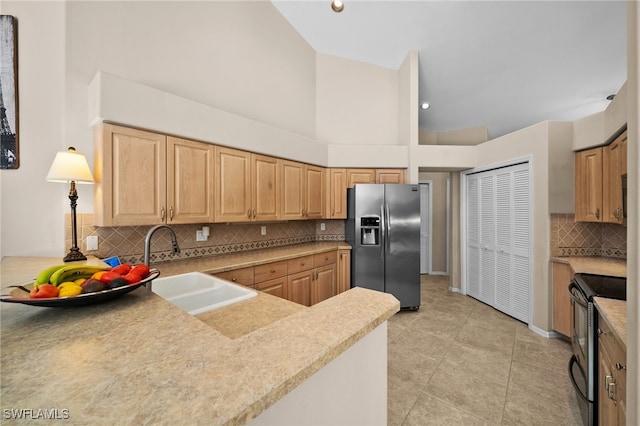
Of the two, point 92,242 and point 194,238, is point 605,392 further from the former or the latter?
point 92,242

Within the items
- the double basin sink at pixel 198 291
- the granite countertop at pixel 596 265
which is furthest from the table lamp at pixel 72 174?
the granite countertop at pixel 596 265

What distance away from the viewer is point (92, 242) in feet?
6.85

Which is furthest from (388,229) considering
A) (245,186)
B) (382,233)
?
(245,186)

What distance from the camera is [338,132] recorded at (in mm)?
4266

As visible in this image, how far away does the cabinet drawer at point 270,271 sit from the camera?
2.55m

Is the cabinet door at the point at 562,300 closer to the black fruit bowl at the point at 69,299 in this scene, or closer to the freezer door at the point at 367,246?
the freezer door at the point at 367,246

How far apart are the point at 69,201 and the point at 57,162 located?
43 cm

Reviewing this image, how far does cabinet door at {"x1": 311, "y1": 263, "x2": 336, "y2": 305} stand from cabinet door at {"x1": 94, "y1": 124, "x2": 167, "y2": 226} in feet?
6.19

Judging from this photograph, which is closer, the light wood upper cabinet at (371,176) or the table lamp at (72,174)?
the table lamp at (72,174)

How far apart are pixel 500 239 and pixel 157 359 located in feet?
13.7

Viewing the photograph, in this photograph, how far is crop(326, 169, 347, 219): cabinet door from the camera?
12.8 ft

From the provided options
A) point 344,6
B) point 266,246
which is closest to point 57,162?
point 266,246

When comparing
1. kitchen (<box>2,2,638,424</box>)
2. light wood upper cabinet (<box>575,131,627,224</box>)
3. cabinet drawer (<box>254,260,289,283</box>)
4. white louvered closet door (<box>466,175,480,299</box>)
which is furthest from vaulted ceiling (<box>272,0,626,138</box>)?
cabinet drawer (<box>254,260,289,283</box>)

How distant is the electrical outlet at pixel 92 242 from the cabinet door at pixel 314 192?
2.25m
